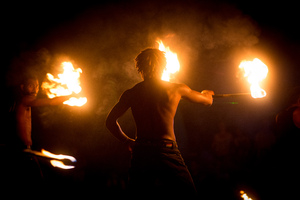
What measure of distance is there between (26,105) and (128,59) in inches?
135

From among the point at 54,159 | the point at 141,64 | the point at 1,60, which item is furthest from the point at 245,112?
the point at 1,60

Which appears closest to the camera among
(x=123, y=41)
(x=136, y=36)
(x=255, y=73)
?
(x=255, y=73)

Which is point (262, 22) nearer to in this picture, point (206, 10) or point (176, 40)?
point (206, 10)

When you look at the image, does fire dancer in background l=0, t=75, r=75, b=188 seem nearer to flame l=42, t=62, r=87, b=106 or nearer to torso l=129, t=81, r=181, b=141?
flame l=42, t=62, r=87, b=106

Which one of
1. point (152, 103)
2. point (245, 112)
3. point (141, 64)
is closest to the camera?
point (152, 103)

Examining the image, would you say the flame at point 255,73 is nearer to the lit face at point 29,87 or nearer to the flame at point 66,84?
the flame at point 66,84

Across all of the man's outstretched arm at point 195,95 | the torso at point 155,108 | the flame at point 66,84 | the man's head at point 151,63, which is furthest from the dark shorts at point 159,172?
the flame at point 66,84

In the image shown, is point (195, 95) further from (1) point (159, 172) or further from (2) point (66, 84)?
(2) point (66, 84)

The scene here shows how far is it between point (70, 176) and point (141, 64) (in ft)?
16.1

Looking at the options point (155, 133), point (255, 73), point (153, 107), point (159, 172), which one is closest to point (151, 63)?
point (153, 107)

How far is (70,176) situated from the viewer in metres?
5.87

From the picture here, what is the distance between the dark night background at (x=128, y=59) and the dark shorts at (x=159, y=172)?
4031mm

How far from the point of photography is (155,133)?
1990 millimetres

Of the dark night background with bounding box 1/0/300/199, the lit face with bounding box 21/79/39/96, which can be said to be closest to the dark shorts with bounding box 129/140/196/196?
the lit face with bounding box 21/79/39/96
